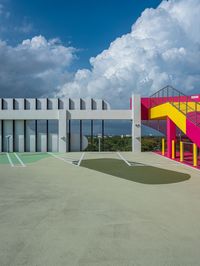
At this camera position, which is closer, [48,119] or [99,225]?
[99,225]

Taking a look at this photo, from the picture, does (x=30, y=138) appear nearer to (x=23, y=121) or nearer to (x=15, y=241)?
(x=23, y=121)

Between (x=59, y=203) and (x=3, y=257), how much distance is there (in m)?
2.88

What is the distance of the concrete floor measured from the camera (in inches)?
145

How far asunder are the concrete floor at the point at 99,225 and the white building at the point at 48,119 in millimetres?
15396

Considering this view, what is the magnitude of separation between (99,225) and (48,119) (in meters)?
20.1

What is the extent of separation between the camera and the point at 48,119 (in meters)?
24.2

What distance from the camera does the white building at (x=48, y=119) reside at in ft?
77.7

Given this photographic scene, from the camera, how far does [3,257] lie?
12.0 feet

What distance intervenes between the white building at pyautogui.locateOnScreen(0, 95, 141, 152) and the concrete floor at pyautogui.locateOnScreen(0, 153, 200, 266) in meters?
15.4

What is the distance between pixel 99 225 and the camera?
4934mm

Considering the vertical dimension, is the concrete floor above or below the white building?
below

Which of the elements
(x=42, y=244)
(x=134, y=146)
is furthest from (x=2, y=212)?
(x=134, y=146)

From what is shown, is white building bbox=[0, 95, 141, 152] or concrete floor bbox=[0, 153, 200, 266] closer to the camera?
concrete floor bbox=[0, 153, 200, 266]

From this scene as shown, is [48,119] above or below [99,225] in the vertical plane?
above
